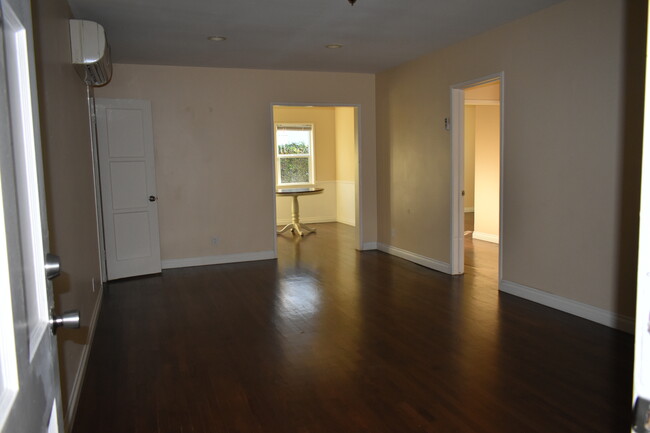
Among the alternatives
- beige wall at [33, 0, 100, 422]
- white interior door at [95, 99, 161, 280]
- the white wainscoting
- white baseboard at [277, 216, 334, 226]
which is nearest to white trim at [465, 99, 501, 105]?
the white wainscoting

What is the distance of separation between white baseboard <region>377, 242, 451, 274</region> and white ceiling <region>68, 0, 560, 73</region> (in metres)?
2.50

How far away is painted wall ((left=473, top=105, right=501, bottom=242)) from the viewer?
7730 millimetres

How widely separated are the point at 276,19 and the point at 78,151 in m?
2.01

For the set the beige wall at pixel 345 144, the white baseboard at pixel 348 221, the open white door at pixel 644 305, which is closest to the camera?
the open white door at pixel 644 305

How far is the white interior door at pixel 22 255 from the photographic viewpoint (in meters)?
0.76

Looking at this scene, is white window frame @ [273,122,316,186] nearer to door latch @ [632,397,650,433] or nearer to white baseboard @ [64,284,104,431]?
white baseboard @ [64,284,104,431]

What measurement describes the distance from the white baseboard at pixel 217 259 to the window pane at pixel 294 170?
12.0 ft

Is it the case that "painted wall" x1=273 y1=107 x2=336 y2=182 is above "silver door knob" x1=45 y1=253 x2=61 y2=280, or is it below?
above

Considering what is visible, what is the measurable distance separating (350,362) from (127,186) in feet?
12.5

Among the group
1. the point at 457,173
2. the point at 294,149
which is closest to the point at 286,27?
the point at 457,173

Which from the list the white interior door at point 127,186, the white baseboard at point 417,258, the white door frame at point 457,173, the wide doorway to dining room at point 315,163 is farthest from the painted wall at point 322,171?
the white door frame at point 457,173

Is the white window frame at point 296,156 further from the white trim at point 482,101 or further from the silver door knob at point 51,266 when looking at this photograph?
the silver door knob at point 51,266

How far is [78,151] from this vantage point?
12.7ft

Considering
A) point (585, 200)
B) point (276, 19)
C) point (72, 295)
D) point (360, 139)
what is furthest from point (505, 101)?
point (72, 295)
